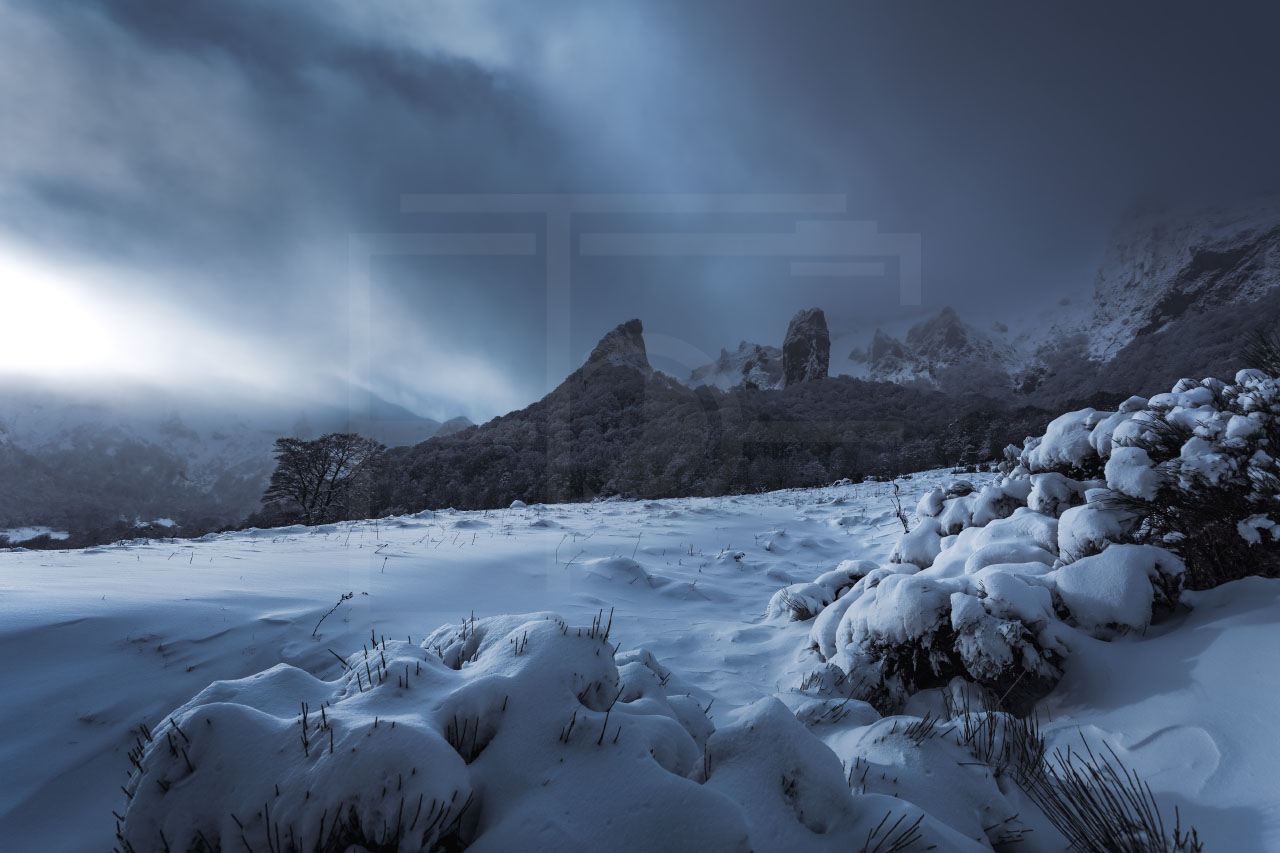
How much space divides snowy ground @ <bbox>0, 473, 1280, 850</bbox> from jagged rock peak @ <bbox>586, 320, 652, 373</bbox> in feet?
144

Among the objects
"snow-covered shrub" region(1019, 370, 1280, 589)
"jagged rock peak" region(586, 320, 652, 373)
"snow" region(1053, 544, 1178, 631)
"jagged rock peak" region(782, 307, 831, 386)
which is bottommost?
"snow" region(1053, 544, 1178, 631)

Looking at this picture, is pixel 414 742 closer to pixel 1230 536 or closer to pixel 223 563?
pixel 1230 536

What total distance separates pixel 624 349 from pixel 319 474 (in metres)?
32.2

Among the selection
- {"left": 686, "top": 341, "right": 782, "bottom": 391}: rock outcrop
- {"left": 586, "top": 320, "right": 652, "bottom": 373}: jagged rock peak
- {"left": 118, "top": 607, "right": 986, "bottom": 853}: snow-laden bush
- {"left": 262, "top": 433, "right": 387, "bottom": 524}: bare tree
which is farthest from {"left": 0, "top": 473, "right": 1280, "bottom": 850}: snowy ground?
{"left": 686, "top": 341, "right": 782, "bottom": 391}: rock outcrop

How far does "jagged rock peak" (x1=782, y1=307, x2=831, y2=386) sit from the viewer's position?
242 feet

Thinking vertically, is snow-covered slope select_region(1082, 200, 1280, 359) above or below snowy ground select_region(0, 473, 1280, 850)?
above

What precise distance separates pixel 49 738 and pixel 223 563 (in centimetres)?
352

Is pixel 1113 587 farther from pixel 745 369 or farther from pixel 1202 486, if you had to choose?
pixel 745 369

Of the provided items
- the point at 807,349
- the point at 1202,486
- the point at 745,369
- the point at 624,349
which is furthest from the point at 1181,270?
the point at 1202,486

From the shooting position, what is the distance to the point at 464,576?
5.22 meters

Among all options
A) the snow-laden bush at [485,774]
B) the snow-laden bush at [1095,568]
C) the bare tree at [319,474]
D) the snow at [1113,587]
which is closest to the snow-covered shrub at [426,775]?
the snow-laden bush at [485,774]

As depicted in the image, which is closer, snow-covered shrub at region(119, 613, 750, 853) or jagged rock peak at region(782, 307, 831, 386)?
snow-covered shrub at region(119, 613, 750, 853)

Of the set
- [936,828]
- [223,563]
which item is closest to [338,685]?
[936,828]

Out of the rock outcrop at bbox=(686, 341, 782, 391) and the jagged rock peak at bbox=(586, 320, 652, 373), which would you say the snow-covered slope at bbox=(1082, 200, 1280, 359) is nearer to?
the rock outcrop at bbox=(686, 341, 782, 391)
